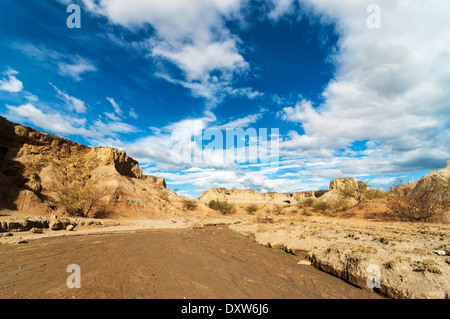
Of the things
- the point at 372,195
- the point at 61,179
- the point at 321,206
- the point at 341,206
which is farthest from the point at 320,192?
the point at 61,179

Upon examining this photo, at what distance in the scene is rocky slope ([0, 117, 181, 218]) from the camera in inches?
830

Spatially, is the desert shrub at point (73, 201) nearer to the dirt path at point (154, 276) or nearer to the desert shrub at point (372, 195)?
the dirt path at point (154, 276)

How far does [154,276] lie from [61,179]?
30.7 m

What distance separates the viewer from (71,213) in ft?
70.9

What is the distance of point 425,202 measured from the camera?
56.0 feet

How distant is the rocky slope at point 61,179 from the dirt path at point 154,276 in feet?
54.3

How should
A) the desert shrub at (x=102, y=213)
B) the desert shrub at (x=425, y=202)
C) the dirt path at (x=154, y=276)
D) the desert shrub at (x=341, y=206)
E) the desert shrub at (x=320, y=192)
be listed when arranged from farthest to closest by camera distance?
the desert shrub at (x=320, y=192), the desert shrub at (x=341, y=206), the desert shrub at (x=102, y=213), the desert shrub at (x=425, y=202), the dirt path at (x=154, y=276)

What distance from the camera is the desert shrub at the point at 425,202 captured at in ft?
53.9

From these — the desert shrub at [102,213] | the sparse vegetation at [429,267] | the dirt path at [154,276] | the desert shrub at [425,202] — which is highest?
the desert shrub at [425,202]

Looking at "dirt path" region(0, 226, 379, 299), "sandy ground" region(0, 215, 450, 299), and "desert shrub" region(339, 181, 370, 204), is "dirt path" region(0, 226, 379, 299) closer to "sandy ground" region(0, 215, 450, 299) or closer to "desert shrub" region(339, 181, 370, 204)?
"sandy ground" region(0, 215, 450, 299)

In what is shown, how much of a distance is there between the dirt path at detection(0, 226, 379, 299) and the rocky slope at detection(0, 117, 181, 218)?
54.3 feet

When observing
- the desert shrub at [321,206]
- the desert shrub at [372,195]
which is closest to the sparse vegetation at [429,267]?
the desert shrub at [372,195]

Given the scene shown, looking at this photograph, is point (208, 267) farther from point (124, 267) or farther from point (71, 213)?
point (71, 213)
